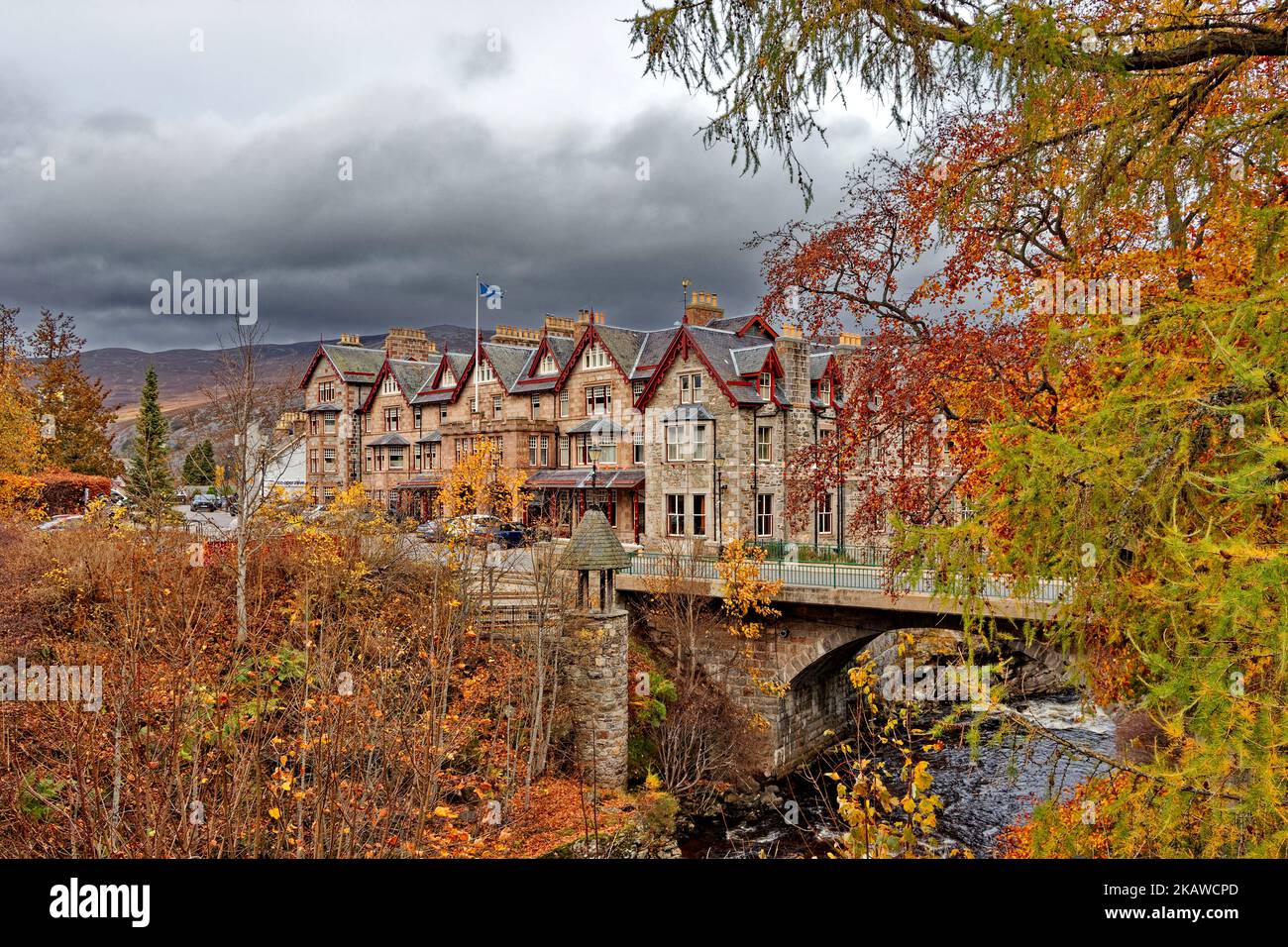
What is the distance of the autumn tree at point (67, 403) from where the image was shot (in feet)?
145

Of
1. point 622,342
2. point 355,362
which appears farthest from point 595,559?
point 355,362

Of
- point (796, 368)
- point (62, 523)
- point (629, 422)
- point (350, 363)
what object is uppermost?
point (350, 363)

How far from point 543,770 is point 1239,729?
799 inches

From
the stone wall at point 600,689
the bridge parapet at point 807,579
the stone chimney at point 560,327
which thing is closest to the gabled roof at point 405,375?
the stone chimney at point 560,327

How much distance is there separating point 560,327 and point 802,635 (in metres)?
26.9

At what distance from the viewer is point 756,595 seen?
2555 cm

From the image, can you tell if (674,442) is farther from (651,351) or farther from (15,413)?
(15,413)

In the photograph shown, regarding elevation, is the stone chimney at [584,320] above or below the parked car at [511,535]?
above

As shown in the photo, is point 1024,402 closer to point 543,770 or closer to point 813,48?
point 813,48

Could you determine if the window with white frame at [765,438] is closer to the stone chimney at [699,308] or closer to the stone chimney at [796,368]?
the stone chimney at [796,368]

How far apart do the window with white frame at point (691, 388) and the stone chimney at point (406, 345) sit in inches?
965

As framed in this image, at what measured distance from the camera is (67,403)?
4525cm

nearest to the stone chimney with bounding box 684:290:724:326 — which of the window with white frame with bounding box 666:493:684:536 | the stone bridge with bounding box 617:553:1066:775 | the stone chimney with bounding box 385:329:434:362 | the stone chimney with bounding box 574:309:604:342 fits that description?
the stone chimney with bounding box 574:309:604:342
